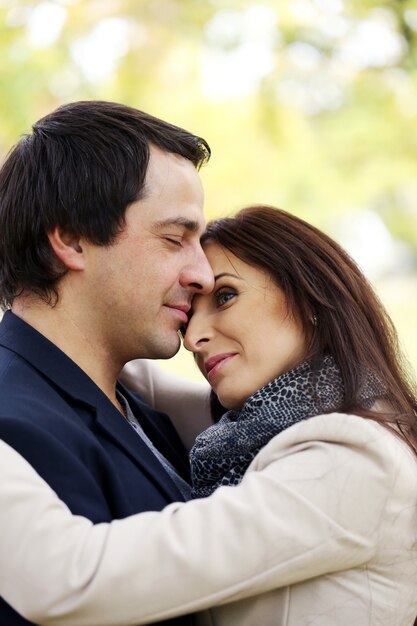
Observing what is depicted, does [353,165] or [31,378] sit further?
[353,165]

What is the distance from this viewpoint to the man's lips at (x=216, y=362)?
6.88 feet

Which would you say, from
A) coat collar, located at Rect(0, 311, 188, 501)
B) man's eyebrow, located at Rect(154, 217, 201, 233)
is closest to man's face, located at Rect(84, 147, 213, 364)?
man's eyebrow, located at Rect(154, 217, 201, 233)

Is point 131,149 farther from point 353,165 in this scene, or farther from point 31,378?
point 353,165

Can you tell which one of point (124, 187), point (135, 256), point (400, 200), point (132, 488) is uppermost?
point (124, 187)

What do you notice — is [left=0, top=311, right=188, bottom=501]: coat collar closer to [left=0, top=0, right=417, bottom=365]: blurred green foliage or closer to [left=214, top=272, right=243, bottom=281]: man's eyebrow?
[left=214, top=272, right=243, bottom=281]: man's eyebrow

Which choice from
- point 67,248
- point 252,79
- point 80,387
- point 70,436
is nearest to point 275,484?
point 70,436

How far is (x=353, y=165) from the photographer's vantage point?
7914 millimetres

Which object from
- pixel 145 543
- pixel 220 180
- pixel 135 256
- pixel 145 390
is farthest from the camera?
pixel 220 180

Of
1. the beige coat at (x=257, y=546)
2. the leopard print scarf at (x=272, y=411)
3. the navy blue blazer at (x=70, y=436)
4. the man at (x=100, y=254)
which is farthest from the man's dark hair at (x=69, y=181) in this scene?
the beige coat at (x=257, y=546)

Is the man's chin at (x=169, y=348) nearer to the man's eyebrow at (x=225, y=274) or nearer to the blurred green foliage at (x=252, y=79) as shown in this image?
the man's eyebrow at (x=225, y=274)

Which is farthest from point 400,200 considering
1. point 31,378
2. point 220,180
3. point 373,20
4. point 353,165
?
point 31,378

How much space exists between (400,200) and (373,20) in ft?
6.77

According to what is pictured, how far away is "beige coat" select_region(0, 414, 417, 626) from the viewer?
1572 mm

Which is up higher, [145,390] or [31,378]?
[31,378]
